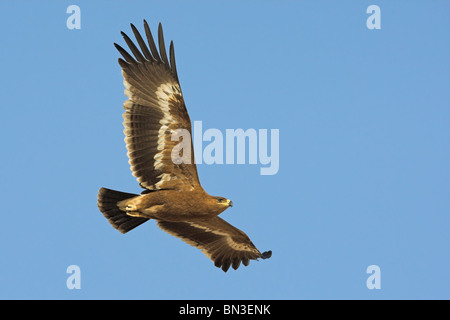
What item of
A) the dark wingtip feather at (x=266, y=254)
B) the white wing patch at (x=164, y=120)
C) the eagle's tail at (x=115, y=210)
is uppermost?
the white wing patch at (x=164, y=120)

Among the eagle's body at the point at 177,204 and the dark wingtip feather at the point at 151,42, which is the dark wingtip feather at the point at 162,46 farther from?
the eagle's body at the point at 177,204

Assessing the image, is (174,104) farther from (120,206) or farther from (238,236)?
(238,236)

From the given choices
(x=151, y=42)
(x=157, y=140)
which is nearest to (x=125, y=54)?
(x=151, y=42)

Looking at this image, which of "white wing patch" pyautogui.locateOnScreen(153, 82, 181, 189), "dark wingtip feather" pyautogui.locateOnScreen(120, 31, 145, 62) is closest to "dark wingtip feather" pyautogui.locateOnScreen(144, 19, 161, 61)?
"dark wingtip feather" pyautogui.locateOnScreen(120, 31, 145, 62)

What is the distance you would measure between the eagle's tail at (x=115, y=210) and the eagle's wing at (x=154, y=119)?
1.96 feet

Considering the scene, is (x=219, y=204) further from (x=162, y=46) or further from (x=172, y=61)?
(x=162, y=46)

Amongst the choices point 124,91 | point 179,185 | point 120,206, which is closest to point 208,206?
point 179,185

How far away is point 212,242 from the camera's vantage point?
15.5 m

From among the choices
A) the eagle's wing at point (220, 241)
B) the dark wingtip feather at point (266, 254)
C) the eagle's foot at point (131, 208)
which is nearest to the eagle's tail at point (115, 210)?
the eagle's foot at point (131, 208)

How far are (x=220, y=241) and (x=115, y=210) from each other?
Answer: 2645 mm

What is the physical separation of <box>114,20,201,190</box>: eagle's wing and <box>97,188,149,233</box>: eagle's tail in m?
0.60

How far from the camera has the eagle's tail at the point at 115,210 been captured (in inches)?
540

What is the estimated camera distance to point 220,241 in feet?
50.9

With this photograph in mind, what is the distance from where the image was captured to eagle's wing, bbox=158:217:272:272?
1526 centimetres
